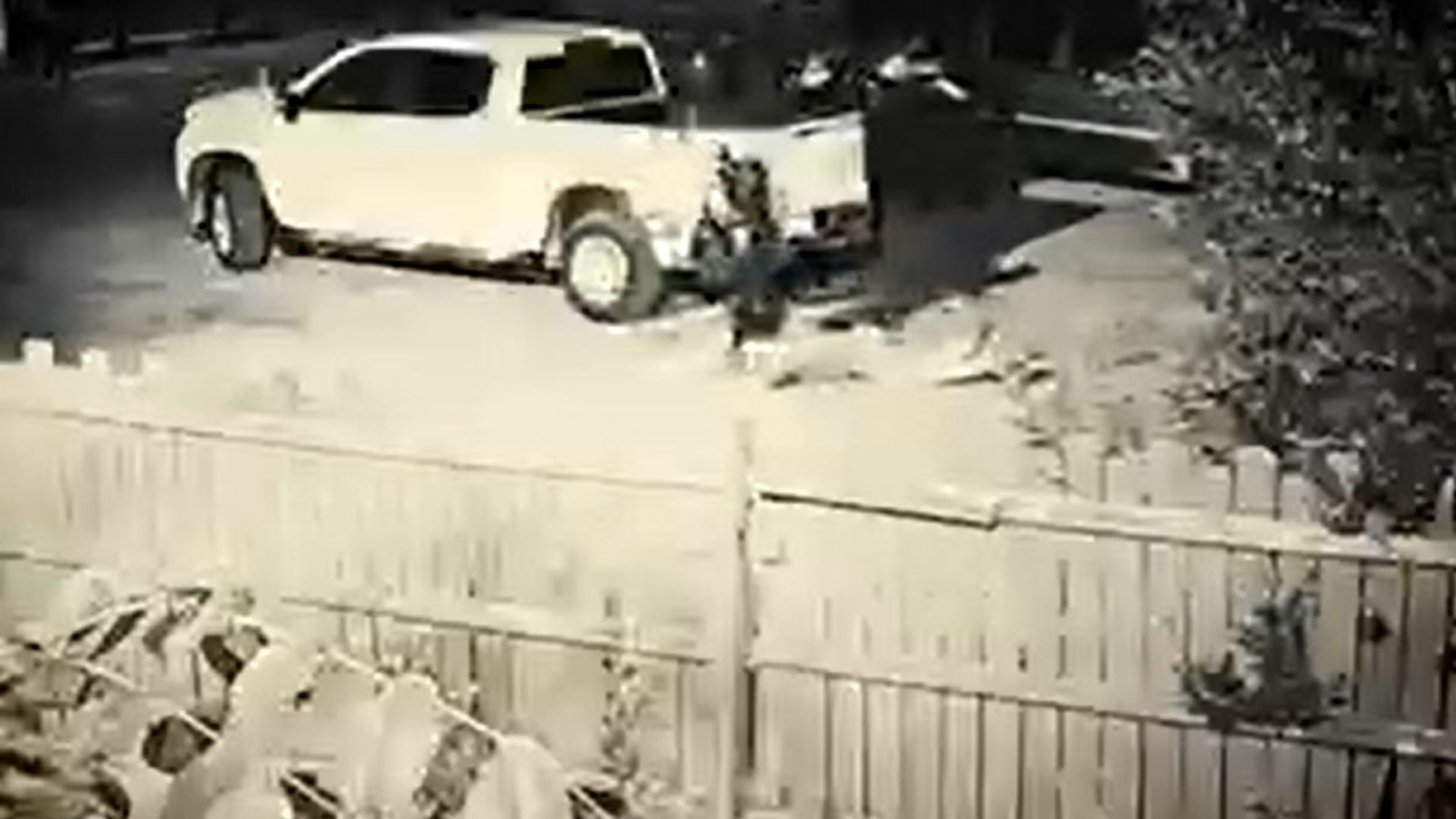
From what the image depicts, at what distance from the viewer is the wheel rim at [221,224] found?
192 centimetres

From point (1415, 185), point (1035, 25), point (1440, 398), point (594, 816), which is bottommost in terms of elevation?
point (594, 816)

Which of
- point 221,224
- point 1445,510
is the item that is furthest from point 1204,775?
point 221,224

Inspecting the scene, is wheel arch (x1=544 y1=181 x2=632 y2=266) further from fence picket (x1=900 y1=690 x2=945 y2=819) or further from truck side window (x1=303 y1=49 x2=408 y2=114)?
fence picket (x1=900 y1=690 x2=945 y2=819)

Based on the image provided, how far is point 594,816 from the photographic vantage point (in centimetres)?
191

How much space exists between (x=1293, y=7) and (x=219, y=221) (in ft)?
2.70

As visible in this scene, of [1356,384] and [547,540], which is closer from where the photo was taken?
[1356,384]

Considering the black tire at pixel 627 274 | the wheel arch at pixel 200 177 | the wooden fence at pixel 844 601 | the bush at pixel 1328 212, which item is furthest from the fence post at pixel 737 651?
the wheel arch at pixel 200 177

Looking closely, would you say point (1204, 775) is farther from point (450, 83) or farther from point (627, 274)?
point (450, 83)

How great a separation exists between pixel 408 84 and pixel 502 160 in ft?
0.32

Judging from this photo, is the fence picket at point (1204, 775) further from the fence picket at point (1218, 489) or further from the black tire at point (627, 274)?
the black tire at point (627, 274)

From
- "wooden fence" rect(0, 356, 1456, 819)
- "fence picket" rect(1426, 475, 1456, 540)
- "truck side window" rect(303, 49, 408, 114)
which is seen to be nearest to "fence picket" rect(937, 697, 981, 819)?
"wooden fence" rect(0, 356, 1456, 819)

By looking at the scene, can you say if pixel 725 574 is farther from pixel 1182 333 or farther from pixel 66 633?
pixel 66 633

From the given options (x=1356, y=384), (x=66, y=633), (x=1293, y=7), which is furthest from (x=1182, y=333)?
(x=66, y=633)

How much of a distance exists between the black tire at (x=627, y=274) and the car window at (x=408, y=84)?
0.12 metres
